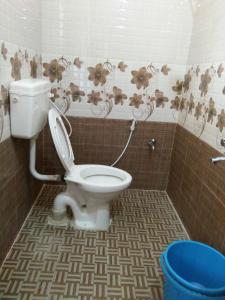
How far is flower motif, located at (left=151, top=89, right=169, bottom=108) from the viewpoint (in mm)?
2314

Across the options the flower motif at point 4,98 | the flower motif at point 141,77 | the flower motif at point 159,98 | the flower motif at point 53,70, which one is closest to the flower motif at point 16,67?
the flower motif at point 4,98

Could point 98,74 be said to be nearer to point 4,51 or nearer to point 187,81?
point 187,81

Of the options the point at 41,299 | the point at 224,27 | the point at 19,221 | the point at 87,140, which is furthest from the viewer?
the point at 87,140

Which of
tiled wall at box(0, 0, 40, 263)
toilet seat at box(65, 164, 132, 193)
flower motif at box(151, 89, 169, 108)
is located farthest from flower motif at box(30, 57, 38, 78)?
flower motif at box(151, 89, 169, 108)

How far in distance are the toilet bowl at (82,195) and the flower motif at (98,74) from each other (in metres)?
0.54

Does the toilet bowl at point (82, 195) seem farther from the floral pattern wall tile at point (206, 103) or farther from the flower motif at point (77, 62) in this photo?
A: the floral pattern wall tile at point (206, 103)

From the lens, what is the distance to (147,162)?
2.49 metres

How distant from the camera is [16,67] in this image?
1.59 metres

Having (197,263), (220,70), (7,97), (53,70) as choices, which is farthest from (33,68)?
(197,263)

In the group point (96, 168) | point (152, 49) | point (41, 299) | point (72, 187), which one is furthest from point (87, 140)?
point (41, 299)

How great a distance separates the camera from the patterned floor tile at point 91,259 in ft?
4.54

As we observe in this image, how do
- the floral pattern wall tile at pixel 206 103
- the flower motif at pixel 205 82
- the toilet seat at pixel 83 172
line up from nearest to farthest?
the floral pattern wall tile at pixel 206 103 < the toilet seat at pixel 83 172 < the flower motif at pixel 205 82

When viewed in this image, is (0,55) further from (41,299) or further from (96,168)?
(41,299)

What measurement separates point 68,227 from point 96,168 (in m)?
0.50
